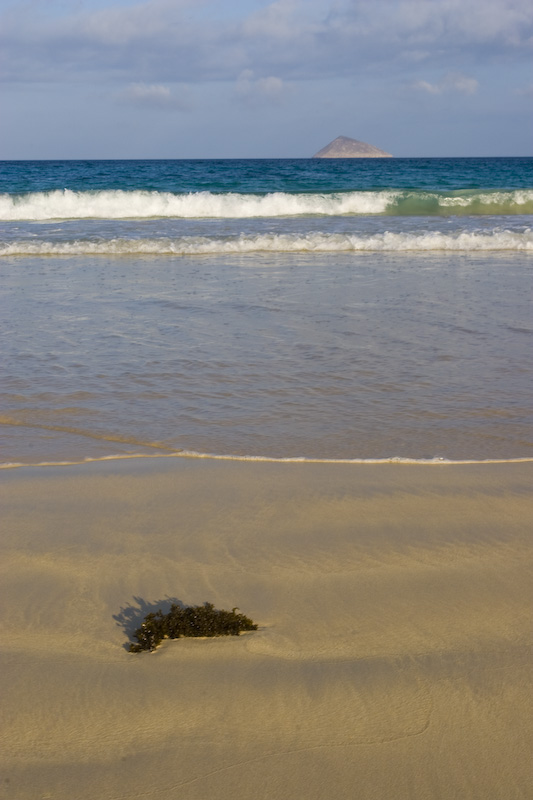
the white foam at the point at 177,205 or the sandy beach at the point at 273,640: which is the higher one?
the white foam at the point at 177,205

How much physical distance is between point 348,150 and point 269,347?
125 metres

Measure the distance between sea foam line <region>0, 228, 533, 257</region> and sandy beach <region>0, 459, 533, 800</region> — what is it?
10040 mm

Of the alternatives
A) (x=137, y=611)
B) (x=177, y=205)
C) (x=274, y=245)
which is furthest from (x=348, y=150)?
(x=137, y=611)

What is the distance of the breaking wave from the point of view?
76.1 ft

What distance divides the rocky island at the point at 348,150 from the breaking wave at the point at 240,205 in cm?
9945

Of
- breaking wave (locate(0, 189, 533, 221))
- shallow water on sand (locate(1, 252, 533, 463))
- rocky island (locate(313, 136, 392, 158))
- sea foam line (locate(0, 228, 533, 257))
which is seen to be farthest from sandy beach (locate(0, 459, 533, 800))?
rocky island (locate(313, 136, 392, 158))

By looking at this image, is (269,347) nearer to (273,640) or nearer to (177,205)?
(273,640)

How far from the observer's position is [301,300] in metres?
8.20

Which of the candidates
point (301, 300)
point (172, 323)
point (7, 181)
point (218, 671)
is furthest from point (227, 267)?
point (7, 181)

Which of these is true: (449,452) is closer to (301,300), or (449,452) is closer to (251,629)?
(251,629)

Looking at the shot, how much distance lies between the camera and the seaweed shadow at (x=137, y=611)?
8.07ft

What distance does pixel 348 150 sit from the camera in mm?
124562

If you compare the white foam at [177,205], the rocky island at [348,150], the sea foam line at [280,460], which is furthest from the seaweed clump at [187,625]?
the rocky island at [348,150]

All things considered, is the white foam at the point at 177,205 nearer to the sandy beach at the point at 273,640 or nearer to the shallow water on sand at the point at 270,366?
the shallow water on sand at the point at 270,366
